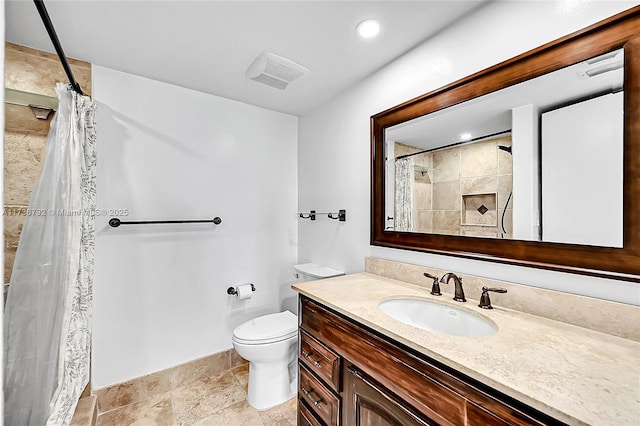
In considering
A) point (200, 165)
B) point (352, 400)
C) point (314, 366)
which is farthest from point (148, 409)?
point (200, 165)

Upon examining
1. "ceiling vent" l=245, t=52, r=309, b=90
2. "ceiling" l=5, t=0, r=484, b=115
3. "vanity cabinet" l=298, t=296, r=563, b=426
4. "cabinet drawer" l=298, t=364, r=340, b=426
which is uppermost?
"ceiling" l=5, t=0, r=484, b=115

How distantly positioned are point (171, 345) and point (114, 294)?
55cm

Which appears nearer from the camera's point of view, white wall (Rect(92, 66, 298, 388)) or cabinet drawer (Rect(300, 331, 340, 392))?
cabinet drawer (Rect(300, 331, 340, 392))

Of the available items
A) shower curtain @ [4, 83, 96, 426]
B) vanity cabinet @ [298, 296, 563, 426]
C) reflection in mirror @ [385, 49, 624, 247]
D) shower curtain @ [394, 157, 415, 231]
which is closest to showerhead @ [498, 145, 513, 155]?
reflection in mirror @ [385, 49, 624, 247]

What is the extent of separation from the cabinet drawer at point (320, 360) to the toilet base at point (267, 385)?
0.47 meters

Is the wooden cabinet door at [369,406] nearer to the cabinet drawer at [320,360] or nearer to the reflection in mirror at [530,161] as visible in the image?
the cabinet drawer at [320,360]

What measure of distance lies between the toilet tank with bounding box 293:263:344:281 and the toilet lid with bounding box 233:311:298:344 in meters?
0.34

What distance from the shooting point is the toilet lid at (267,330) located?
5.82 feet

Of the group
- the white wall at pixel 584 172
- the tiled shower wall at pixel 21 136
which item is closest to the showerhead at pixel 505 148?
the white wall at pixel 584 172

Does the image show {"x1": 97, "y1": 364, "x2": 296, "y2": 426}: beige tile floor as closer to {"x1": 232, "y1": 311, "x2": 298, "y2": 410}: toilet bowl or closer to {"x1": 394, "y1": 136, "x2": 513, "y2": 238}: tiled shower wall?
{"x1": 232, "y1": 311, "x2": 298, "y2": 410}: toilet bowl

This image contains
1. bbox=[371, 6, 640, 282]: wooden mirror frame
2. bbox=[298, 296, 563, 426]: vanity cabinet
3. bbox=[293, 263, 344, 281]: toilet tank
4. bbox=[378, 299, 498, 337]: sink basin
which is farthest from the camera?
bbox=[293, 263, 344, 281]: toilet tank

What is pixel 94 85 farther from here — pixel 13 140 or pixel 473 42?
pixel 473 42

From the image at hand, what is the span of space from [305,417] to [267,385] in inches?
18.5

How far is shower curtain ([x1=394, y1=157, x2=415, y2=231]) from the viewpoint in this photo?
1.69m
